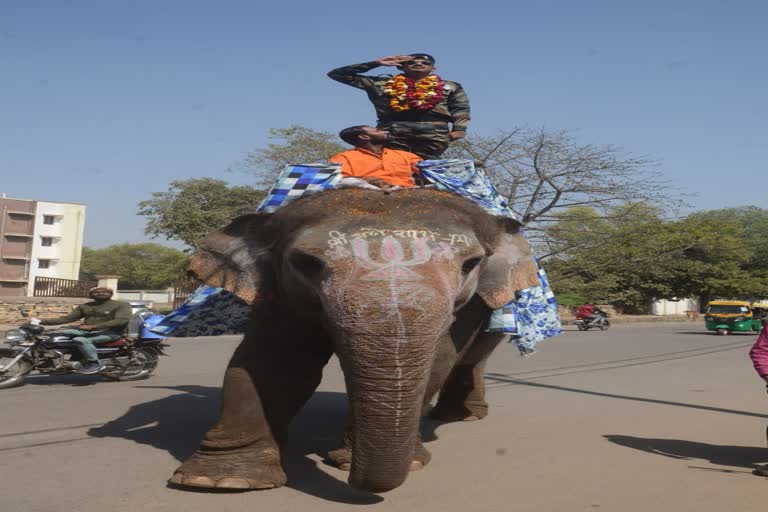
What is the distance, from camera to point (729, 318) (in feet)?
109

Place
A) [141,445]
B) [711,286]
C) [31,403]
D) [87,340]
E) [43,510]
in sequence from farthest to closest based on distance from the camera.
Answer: [711,286], [87,340], [31,403], [141,445], [43,510]

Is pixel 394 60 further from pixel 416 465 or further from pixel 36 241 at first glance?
pixel 36 241

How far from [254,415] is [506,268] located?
6.08ft

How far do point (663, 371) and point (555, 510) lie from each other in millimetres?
11082

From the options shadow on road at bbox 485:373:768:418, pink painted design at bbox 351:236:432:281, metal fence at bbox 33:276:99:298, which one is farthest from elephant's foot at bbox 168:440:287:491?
metal fence at bbox 33:276:99:298

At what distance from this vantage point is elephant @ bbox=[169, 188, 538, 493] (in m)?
3.87

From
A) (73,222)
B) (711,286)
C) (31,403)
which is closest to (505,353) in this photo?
(31,403)

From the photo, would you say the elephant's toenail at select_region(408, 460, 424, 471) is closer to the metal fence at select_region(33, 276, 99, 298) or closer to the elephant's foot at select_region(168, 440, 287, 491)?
the elephant's foot at select_region(168, 440, 287, 491)

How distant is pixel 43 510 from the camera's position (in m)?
4.49

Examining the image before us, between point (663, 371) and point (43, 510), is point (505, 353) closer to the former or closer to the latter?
point (663, 371)

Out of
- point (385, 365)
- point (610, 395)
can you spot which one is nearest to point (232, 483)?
point (385, 365)

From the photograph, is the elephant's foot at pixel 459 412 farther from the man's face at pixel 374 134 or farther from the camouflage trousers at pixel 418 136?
the man's face at pixel 374 134

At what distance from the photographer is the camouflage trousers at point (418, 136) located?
669cm

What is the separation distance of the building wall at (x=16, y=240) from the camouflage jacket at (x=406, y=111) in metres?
74.9
